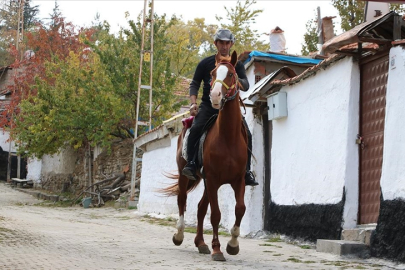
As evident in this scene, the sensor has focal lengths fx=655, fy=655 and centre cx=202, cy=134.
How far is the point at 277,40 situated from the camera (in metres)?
15.2

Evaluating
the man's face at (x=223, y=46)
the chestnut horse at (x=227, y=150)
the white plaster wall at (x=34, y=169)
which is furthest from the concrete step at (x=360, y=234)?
the white plaster wall at (x=34, y=169)

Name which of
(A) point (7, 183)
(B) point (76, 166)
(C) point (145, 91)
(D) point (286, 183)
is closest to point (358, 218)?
(D) point (286, 183)

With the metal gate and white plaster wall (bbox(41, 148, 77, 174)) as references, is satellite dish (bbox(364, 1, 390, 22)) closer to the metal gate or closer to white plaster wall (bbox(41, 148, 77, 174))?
the metal gate

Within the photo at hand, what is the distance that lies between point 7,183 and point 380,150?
35.0 m

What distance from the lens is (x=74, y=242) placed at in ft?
30.2

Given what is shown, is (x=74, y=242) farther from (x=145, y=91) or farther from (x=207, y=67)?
(x=145, y=91)

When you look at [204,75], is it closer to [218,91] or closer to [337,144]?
[218,91]

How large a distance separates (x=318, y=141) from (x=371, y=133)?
132cm

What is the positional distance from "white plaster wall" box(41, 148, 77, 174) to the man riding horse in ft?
81.3

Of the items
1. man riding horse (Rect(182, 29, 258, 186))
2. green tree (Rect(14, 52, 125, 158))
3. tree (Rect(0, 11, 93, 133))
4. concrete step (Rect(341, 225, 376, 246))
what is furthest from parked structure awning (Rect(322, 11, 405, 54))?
tree (Rect(0, 11, 93, 133))

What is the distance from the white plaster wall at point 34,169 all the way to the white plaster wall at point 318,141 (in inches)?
1121

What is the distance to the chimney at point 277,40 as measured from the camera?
15.2 meters

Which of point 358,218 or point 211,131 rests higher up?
point 211,131

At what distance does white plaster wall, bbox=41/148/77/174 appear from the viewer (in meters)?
33.3
